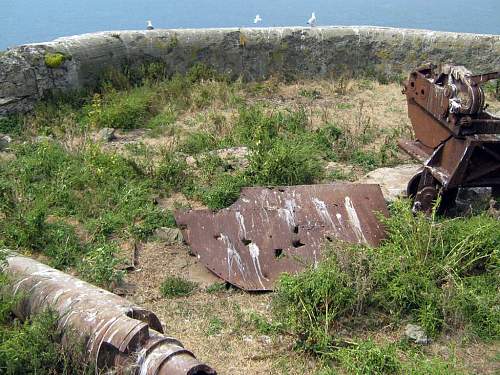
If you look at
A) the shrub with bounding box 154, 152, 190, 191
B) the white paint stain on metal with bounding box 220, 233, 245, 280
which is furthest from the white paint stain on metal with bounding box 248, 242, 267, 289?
the shrub with bounding box 154, 152, 190, 191

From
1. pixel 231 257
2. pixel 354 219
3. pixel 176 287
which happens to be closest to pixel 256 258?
pixel 231 257

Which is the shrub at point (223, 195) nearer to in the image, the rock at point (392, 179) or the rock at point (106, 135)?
the rock at point (392, 179)

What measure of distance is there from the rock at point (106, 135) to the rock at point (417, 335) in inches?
194

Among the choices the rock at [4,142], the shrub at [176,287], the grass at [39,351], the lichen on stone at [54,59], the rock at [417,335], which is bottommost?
the shrub at [176,287]

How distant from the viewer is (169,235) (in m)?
5.68

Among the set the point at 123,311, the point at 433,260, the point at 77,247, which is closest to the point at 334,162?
the point at 433,260

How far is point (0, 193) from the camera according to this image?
233 inches

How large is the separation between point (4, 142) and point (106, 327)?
16.2 feet

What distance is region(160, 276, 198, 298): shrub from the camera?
486 cm

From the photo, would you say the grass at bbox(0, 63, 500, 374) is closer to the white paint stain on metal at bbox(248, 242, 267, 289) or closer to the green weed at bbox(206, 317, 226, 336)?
the green weed at bbox(206, 317, 226, 336)

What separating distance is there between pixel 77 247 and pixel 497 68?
7752mm

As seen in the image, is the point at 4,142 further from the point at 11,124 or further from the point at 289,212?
the point at 289,212

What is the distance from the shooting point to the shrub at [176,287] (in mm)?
4863

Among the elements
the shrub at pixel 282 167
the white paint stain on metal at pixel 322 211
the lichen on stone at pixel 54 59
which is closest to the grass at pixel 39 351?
the white paint stain on metal at pixel 322 211
